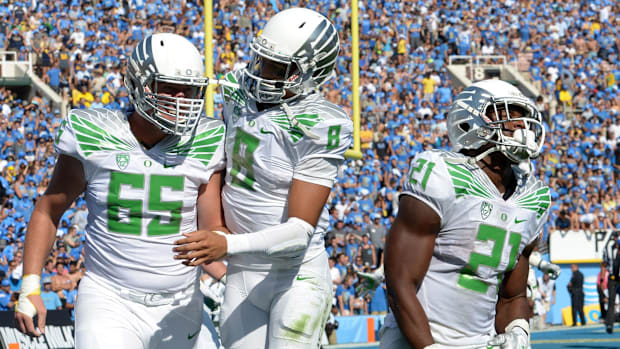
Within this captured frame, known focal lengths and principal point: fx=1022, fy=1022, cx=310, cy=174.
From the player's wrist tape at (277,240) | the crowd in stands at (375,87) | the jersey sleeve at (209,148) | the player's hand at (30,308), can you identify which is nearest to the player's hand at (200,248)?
the player's wrist tape at (277,240)

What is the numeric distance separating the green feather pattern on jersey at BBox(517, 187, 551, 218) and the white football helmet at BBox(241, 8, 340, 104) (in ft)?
3.32

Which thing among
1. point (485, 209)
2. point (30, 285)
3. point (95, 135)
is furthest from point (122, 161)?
point (485, 209)

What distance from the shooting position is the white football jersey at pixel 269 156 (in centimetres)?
418

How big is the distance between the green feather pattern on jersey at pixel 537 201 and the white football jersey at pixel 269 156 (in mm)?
775

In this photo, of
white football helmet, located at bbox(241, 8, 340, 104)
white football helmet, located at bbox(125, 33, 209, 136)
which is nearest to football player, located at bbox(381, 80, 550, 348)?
white football helmet, located at bbox(241, 8, 340, 104)

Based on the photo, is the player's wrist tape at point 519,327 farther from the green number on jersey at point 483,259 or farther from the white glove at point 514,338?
the green number on jersey at point 483,259

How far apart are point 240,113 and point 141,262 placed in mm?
783

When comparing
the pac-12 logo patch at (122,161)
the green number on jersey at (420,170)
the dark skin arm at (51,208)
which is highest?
the green number on jersey at (420,170)

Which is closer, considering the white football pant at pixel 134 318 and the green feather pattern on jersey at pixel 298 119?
the white football pant at pixel 134 318

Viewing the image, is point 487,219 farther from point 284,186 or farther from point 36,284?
point 36,284

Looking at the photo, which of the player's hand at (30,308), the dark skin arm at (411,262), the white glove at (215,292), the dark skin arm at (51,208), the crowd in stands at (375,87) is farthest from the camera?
the crowd in stands at (375,87)

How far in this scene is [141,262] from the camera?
4.06 metres

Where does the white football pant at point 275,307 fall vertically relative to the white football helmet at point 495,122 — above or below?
below

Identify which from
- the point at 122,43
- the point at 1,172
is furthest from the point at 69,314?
the point at 122,43
